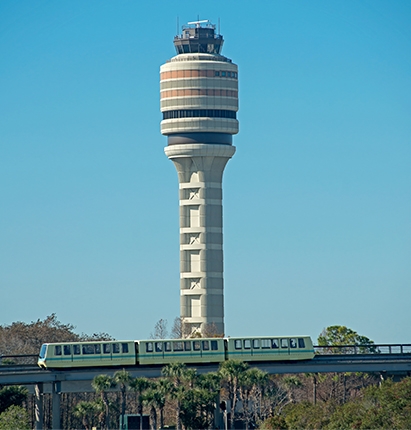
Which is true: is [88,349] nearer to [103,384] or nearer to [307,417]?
[103,384]

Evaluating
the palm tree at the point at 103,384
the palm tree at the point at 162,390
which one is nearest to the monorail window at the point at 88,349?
the palm tree at the point at 103,384

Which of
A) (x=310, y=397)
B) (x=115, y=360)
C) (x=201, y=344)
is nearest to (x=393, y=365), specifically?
(x=201, y=344)

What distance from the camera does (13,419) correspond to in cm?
10006

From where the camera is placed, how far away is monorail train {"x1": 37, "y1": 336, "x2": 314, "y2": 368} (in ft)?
374

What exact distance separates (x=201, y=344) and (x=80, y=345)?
37.8 feet

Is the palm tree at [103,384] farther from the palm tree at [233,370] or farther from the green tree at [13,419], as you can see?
the palm tree at [233,370]

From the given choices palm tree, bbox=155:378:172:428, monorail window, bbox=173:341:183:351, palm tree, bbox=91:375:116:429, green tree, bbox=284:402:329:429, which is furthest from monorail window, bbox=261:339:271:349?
palm tree, bbox=91:375:116:429

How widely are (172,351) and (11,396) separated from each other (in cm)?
1545

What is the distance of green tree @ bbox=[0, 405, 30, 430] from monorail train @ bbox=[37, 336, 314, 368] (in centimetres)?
940

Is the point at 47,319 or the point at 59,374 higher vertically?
the point at 47,319

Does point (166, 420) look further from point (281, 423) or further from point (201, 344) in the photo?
point (281, 423)

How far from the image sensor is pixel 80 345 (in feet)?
376

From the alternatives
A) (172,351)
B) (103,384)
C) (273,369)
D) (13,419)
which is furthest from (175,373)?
(13,419)

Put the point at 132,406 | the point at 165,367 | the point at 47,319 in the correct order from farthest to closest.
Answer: the point at 47,319 < the point at 132,406 < the point at 165,367
